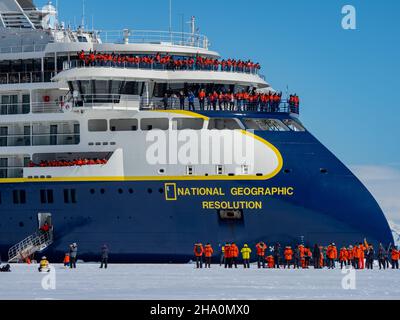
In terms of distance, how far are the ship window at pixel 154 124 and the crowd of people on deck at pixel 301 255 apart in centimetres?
527

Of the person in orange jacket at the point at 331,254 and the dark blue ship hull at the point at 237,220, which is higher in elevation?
the dark blue ship hull at the point at 237,220

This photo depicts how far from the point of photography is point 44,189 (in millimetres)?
46438

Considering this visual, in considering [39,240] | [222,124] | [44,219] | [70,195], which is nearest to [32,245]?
[39,240]

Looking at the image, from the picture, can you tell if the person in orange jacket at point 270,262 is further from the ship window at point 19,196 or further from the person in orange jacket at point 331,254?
the ship window at point 19,196

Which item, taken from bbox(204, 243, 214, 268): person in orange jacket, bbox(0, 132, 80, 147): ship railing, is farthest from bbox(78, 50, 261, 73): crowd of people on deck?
bbox(204, 243, 214, 268): person in orange jacket

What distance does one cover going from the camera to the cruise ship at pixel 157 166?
4447 centimetres

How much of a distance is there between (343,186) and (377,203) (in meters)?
1.55

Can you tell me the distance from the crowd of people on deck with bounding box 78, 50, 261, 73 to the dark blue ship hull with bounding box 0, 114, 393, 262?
4.90 metres

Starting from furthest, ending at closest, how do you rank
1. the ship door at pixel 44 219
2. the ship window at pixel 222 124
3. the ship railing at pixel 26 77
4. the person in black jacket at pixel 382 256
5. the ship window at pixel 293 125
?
1. the ship railing at pixel 26 77
2. the ship door at pixel 44 219
3. the ship window at pixel 293 125
4. the ship window at pixel 222 124
5. the person in black jacket at pixel 382 256

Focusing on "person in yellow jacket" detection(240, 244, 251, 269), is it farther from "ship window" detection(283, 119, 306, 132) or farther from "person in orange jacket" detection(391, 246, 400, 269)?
"ship window" detection(283, 119, 306, 132)

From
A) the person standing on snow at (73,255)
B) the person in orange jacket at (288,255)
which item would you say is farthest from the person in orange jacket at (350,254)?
the person standing on snow at (73,255)

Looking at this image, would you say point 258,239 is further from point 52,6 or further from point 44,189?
point 52,6

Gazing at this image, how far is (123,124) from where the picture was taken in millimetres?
46938
